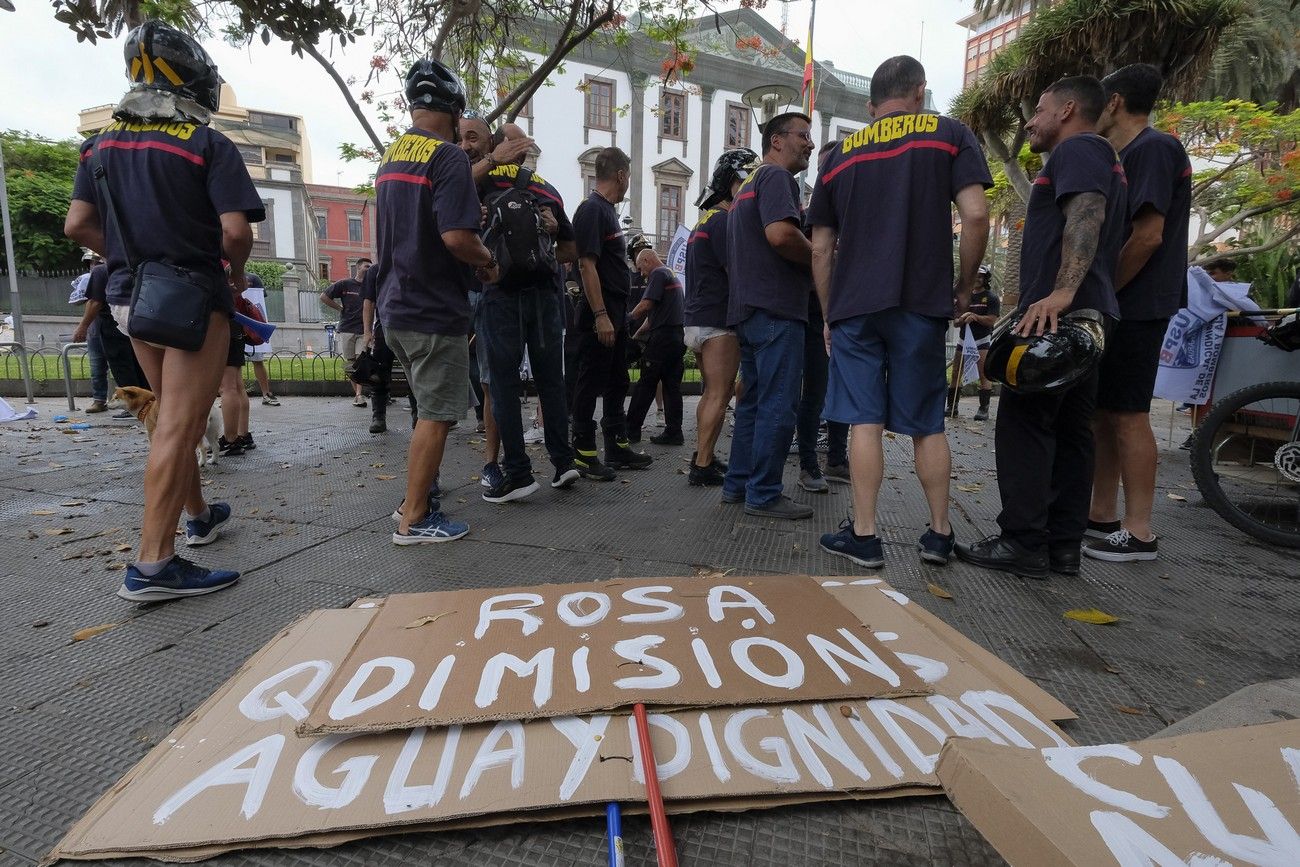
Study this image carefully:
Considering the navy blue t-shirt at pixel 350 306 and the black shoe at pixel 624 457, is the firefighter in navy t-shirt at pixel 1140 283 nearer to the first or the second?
the black shoe at pixel 624 457

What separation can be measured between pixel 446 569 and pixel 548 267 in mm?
1718

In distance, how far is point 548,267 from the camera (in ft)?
11.6

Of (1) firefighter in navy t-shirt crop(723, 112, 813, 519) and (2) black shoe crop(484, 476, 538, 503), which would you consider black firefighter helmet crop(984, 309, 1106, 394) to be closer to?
(1) firefighter in navy t-shirt crop(723, 112, 813, 519)

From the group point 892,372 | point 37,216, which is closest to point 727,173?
point 892,372

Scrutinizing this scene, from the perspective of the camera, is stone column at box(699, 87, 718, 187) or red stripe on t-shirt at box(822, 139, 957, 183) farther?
stone column at box(699, 87, 718, 187)

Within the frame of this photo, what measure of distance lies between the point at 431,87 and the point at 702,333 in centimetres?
196

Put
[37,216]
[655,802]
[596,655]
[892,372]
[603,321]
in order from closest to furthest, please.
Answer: [655,802]
[596,655]
[892,372]
[603,321]
[37,216]

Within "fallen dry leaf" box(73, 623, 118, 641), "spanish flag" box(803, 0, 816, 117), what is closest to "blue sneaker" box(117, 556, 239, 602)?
"fallen dry leaf" box(73, 623, 118, 641)

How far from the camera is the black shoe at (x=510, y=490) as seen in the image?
3.79 m

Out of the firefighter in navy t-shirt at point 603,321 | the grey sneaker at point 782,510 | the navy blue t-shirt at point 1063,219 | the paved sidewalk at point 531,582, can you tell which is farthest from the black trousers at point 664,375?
the navy blue t-shirt at point 1063,219

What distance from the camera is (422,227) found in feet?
9.41

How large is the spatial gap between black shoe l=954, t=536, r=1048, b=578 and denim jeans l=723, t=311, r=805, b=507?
102 centimetres

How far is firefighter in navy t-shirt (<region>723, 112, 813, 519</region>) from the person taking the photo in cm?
336

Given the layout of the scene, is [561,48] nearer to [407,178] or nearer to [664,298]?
[664,298]
